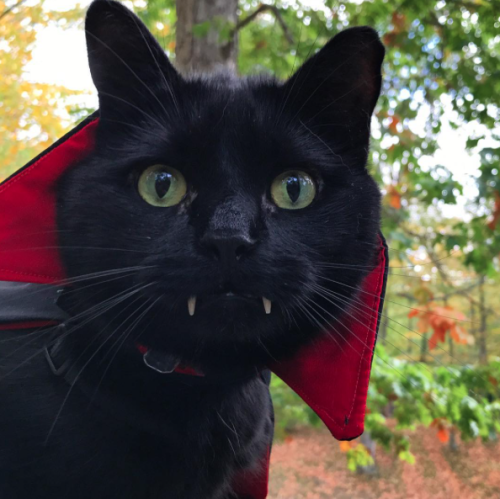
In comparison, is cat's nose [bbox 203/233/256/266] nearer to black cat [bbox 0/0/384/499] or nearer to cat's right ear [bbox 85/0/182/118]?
black cat [bbox 0/0/384/499]

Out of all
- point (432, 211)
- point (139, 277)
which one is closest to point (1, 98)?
point (139, 277)

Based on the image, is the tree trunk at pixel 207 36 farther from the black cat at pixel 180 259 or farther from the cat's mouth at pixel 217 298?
the cat's mouth at pixel 217 298

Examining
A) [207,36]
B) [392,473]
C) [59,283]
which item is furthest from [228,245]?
[392,473]

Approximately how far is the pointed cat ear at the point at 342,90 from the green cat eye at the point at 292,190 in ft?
0.37

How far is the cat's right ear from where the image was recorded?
0.72 m

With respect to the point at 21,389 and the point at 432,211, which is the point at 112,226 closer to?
the point at 21,389

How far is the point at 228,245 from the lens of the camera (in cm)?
59

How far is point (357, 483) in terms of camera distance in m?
4.33

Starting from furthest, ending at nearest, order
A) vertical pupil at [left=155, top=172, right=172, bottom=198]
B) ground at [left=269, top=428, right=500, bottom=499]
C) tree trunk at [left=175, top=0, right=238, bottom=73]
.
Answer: ground at [left=269, top=428, right=500, bottom=499]
tree trunk at [left=175, top=0, right=238, bottom=73]
vertical pupil at [left=155, top=172, right=172, bottom=198]

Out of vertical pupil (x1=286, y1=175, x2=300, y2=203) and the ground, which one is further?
the ground

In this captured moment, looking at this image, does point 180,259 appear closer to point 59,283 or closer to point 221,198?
point 221,198

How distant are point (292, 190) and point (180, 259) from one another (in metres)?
0.22

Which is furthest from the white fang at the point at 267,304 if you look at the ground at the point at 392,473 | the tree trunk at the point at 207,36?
the ground at the point at 392,473

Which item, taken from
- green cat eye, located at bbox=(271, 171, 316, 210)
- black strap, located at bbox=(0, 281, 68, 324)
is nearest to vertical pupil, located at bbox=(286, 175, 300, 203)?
green cat eye, located at bbox=(271, 171, 316, 210)
